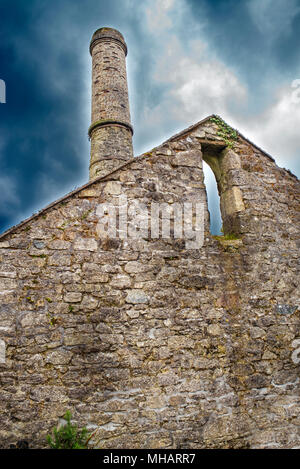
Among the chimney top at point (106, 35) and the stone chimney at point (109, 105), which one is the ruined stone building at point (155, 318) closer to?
the stone chimney at point (109, 105)

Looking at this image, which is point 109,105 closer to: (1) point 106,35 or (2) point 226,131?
(1) point 106,35

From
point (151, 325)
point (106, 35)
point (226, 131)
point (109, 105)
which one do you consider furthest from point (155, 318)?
point (106, 35)

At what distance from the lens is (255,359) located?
4.21m

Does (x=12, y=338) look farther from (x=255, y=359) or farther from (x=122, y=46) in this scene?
(x=122, y=46)

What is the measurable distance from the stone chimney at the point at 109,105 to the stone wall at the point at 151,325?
19.7ft

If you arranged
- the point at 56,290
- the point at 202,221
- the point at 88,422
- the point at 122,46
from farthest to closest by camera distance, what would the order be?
the point at 122,46 → the point at 202,221 → the point at 56,290 → the point at 88,422

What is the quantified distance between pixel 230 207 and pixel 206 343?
88.5 inches

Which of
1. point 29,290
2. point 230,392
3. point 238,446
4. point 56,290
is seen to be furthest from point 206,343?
point 29,290

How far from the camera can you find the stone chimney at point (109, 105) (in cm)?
1048

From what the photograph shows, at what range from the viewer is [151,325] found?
154 inches

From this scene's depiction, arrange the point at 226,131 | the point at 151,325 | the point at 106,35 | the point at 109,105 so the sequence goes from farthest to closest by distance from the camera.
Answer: the point at 106,35 < the point at 109,105 < the point at 226,131 < the point at 151,325

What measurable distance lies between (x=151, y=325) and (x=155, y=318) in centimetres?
11

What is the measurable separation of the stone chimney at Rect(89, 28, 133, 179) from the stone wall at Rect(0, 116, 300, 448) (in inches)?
236

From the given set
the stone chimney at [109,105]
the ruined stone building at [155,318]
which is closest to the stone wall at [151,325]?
the ruined stone building at [155,318]
